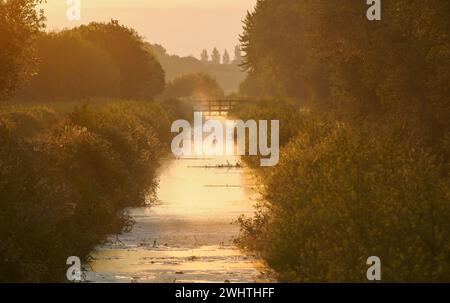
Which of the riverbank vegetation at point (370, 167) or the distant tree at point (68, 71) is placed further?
the distant tree at point (68, 71)

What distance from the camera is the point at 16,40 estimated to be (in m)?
32.5

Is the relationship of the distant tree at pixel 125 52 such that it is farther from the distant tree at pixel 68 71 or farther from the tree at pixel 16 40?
the tree at pixel 16 40

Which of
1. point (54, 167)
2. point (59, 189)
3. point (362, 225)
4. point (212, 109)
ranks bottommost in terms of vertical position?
point (362, 225)

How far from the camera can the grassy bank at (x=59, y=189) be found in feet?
56.0

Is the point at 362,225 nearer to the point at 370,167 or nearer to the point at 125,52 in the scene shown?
the point at 370,167

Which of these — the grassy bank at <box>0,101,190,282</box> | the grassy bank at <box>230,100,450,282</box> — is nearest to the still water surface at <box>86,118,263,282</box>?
the grassy bank at <box>0,101,190,282</box>

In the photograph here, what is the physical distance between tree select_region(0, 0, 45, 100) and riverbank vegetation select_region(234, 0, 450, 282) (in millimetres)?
8814

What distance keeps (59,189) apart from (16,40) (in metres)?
13.0

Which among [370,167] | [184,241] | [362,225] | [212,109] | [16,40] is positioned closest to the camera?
[362,225]

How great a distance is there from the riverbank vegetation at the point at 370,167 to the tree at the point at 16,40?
347 inches

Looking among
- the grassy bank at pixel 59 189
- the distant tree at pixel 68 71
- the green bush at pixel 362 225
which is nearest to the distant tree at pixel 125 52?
the distant tree at pixel 68 71

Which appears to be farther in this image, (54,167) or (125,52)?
(125,52)

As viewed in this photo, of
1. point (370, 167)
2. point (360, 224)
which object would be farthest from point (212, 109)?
point (360, 224)
